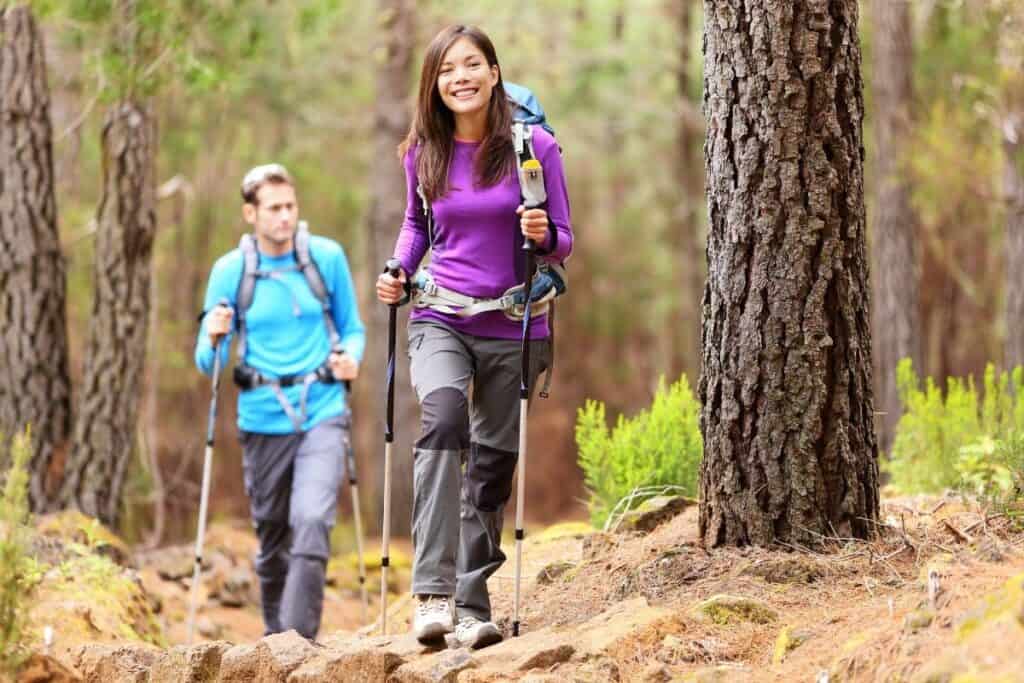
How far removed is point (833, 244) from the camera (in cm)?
533

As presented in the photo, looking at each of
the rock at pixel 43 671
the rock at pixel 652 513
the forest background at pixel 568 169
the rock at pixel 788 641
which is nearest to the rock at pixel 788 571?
the rock at pixel 788 641

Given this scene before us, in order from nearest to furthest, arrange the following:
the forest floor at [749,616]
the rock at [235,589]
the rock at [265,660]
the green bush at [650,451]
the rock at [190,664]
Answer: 1. the forest floor at [749,616]
2. the rock at [265,660]
3. the rock at [190,664]
4. the green bush at [650,451]
5. the rock at [235,589]

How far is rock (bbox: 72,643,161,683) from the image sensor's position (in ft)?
17.3

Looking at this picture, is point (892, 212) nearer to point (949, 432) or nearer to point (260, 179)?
point (949, 432)

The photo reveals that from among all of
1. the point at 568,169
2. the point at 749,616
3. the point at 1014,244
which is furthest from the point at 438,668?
the point at 568,169

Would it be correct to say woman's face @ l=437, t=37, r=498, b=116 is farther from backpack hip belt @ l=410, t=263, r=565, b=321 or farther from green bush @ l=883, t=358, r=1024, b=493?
green bush @ l=883, t=358, r=1024, b=493

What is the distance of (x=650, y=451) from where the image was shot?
23.5 ft

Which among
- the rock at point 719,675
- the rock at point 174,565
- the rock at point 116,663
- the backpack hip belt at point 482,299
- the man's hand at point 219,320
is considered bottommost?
the rock at point 174,565

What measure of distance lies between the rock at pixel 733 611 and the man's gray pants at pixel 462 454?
3.12ft

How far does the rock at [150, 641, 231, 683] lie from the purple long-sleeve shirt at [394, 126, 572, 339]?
1.53 metres

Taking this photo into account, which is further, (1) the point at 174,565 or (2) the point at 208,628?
(1) the point at 174,565

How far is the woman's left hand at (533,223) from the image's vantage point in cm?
523

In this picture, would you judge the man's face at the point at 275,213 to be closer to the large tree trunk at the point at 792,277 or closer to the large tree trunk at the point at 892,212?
the large tree trunk at the point at 792,277

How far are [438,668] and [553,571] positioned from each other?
1739 mm
